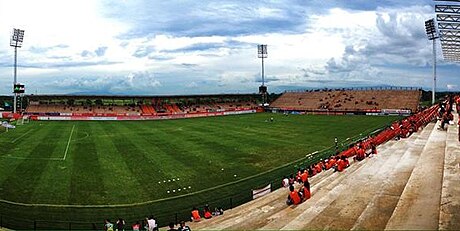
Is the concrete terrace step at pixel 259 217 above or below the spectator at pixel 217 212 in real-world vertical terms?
above

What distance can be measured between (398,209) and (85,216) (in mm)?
13191

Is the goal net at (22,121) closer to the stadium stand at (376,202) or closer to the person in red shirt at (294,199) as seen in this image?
the stadium stand at (376,202)

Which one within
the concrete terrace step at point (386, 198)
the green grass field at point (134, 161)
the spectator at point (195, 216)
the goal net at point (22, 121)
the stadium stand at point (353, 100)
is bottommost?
the spectator at point (195, 216)

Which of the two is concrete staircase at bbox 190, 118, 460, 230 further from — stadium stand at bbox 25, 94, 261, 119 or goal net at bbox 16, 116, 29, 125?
stadium stand at bbox 25, 94, 261, 119

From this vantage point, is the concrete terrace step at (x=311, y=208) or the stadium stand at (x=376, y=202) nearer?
the stadium stand at (x=376, y=202)

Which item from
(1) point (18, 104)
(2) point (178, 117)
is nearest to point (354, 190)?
(2) point (178, 117)

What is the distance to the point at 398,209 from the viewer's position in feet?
39.0

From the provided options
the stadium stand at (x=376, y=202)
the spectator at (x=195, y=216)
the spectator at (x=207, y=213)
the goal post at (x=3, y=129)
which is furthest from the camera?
the goal post at (x=3, y=129)

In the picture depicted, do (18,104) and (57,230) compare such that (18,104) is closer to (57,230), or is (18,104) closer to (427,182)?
(57,230)

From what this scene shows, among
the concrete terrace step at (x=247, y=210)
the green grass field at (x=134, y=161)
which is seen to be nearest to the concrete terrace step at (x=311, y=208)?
the concrete terrace step at (x=247, y=210)

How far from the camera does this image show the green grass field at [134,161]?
21.5 m

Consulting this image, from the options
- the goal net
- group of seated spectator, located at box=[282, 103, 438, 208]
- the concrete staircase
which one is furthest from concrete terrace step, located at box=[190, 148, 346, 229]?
the goal net

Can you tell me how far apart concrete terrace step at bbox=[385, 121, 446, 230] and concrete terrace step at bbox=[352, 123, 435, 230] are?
1.23 feet

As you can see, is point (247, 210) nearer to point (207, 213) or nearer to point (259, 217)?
point (207, 213)
